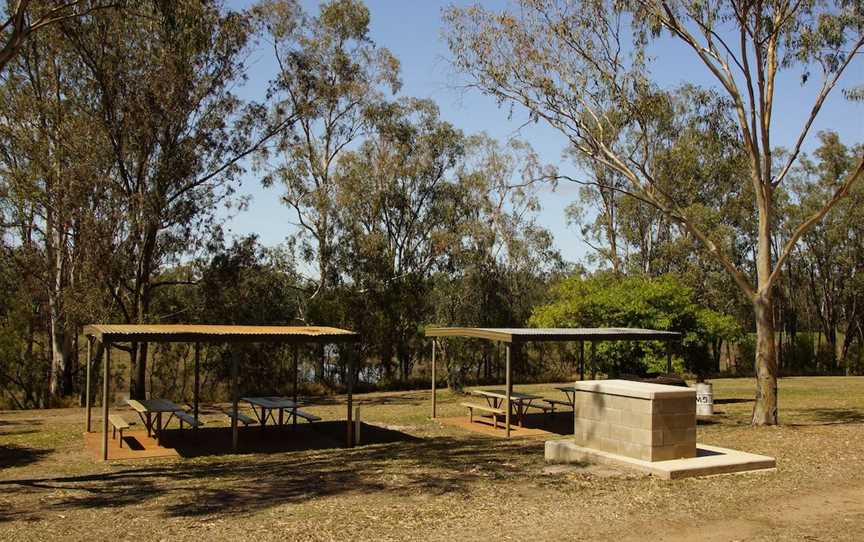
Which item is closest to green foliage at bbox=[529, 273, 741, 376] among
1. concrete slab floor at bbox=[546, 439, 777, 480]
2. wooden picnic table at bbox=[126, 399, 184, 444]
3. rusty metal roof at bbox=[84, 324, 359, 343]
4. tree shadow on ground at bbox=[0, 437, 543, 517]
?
tree shadow on ground at bbox=[0, 437, 543, 517]

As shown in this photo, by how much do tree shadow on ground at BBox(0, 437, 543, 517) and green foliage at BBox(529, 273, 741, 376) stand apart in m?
12.1

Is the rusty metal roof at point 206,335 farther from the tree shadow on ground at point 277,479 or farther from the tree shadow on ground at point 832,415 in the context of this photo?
the tree shadow on ground at point 832,415

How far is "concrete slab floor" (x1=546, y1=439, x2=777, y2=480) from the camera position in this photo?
825cm

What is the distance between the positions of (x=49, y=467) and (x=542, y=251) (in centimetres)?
2605

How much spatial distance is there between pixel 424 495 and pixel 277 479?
205cm

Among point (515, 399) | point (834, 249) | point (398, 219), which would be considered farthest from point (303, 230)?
point (834, 249)

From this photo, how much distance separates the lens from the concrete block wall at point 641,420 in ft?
28.0

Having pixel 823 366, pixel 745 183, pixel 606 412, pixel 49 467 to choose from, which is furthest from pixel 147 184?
pixel 823 366

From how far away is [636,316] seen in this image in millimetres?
23594

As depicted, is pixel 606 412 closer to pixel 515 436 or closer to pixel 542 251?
pixel 515 436

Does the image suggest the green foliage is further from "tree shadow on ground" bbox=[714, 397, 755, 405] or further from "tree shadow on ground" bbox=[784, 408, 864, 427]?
"tree shadow on ground" bbox=[784, 408, 864, 427]

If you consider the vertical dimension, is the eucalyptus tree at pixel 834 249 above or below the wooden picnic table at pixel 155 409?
above

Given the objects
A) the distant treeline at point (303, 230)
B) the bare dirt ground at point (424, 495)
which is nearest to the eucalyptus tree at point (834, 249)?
the distant treeline at point (303, 230)

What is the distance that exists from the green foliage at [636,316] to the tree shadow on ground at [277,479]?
12093 mm
